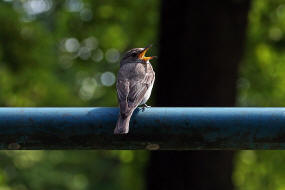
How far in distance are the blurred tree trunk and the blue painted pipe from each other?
239 inches

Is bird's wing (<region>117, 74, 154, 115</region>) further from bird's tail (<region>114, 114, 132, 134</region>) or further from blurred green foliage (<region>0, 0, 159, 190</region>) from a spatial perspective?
blurred green foliage (<region>0, 0, 159, 190</region>)

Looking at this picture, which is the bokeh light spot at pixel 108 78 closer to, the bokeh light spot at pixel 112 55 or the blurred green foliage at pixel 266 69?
the bokeh light spot at pixel 112 55

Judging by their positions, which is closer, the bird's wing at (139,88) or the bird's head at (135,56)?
the bird's wing at (139,88)

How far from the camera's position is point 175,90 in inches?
349

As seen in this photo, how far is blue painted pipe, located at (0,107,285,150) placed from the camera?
8.04 feet

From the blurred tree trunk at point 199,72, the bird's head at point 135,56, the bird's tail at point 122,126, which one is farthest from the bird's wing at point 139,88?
the blurred tree trunk at point 199,72

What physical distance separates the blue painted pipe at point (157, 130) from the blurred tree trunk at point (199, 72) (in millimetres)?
6065

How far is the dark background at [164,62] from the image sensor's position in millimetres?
8758

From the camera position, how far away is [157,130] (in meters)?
2.52

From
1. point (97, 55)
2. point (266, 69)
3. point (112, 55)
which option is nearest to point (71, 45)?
point (97, 55)

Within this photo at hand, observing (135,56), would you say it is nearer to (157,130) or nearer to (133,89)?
(133,89)

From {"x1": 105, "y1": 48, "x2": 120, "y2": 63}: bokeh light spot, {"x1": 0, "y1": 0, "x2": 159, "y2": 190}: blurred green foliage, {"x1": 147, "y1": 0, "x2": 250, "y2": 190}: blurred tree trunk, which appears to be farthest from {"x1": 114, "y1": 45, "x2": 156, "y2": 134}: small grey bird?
{"x1": 105, "y1": 48, "x2": 120, "y2": 63}: bokeh light spot

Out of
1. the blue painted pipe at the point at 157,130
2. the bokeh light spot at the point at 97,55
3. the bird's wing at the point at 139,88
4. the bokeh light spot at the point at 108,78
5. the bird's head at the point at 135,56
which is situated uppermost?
the blue painted pipe at the point at 157,130

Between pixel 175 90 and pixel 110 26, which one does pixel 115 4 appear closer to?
pixel 110 26
